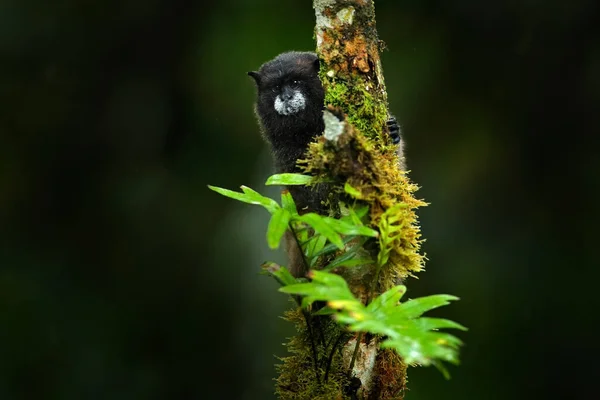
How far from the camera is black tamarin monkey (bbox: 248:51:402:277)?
4641mm

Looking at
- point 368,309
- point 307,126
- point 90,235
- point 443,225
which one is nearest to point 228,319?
point 90,235

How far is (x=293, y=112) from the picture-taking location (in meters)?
4.68

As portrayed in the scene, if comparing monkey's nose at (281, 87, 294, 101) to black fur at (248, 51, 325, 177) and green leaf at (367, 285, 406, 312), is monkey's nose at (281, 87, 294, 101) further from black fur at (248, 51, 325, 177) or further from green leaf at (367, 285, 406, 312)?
green leaf at (367, 285, 406, 312)

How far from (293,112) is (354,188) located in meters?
2.08

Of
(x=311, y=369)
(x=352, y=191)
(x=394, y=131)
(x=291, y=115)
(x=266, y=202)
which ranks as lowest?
(x=311, y=369)

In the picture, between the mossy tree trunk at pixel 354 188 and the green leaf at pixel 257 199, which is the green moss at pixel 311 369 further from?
the green leaf at pixel 257 199

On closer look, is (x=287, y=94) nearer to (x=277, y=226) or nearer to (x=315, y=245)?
(x=315, y=245)

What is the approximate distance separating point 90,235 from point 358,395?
4.35m

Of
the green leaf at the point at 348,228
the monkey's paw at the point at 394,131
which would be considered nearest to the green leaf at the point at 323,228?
the green leaf at the point at 348,228

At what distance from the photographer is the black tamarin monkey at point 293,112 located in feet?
15.2

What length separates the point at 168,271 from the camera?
22.5 feet

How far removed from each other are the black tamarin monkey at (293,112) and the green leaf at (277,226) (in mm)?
1998

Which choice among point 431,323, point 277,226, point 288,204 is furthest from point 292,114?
point 431,323

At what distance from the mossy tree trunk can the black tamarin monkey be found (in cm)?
131
